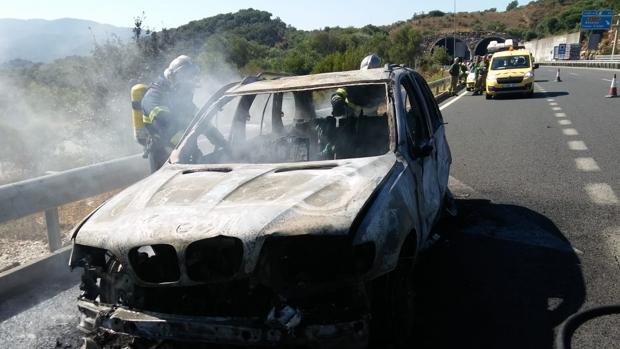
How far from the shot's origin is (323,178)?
129 inches

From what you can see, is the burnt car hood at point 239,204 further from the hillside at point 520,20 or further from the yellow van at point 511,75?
the hillside at point 520,20

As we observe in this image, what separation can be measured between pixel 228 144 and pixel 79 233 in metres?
1.91

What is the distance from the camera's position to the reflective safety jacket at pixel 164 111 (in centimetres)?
547

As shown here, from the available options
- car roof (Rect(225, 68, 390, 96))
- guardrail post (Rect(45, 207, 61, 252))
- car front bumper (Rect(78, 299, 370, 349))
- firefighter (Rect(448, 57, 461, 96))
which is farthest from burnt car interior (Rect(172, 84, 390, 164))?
firefighter (Rect(448, 57, 461, 96))

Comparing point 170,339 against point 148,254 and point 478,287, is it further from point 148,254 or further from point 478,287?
point 478,287

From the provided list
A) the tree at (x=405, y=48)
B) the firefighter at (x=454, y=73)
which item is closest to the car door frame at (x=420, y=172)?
the firefighter at (x=454, y=73)

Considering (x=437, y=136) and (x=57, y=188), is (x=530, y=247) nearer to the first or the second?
(x=437, y=136)

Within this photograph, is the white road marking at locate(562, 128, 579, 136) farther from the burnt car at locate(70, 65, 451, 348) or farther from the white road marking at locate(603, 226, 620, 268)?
the burnt car at locate(70, 65, 451, 348)

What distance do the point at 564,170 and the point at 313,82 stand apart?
5135 mm

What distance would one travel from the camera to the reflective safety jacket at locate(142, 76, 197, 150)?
5.47 metres

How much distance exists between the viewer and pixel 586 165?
8.26 m

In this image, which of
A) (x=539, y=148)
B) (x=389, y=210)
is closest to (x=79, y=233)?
(x=389, y=210)

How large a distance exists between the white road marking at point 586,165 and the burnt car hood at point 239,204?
18.2ft

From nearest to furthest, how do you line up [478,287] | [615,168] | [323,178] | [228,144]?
[323,178], [478,287], [228,144], [615,168]
